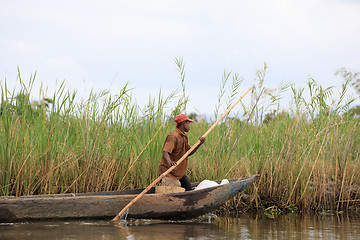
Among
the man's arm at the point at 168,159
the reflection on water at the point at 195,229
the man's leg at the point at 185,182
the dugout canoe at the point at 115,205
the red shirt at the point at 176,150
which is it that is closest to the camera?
the reflection on water at the point at 195,229

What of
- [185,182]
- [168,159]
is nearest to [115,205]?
[168,159]

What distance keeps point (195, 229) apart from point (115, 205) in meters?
1.20

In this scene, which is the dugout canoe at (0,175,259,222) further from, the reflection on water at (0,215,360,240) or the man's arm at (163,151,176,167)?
the man's arm at (163,151,176,167)

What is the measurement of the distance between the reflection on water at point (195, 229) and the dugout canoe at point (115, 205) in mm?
109

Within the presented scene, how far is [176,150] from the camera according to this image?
23.0ft

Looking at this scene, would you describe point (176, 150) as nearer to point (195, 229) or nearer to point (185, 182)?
point (185, 182)

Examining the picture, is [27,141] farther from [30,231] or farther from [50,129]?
[30,231]

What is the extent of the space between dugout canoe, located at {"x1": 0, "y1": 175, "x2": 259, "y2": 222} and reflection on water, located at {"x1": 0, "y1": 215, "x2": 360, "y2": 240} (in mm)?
109

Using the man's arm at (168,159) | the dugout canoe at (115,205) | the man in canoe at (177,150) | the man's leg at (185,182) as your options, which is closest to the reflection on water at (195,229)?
the dugout canoe at (115,205)

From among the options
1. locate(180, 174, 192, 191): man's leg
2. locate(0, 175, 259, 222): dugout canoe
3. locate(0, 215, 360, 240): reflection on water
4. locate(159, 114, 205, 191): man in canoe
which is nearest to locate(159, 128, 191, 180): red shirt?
locate(159, 114, 205, 191): man in canoe

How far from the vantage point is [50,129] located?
24.4 ft

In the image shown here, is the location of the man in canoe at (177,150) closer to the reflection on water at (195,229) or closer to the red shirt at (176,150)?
the red shirt at (176,150)

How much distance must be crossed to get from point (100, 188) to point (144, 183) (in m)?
0.70

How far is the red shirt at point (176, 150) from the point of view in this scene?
690cm
